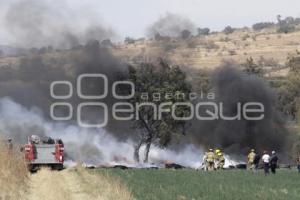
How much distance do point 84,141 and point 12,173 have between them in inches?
1913

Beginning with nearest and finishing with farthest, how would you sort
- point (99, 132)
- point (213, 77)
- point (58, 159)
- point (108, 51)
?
point (58, 159) → point (99, 132) → point (108, 51) → point (213, 77)

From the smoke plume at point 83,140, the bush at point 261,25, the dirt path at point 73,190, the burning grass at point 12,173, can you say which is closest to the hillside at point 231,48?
the bush at point 261,25

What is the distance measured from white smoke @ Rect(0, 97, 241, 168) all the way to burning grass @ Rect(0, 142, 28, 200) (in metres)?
29.7

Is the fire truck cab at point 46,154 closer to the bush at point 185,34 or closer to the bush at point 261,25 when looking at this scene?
the bush at point 185,34

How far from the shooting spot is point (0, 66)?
310 ft

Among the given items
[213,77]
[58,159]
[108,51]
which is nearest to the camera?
[58,159]

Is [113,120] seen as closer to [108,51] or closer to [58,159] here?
[108,51]

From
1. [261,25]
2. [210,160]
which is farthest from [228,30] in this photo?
[210,160]

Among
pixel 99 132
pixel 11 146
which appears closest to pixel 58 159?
pixel 11 146

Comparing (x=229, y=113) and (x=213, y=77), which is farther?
(x=213, y=77)

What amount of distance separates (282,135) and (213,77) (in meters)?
11.9

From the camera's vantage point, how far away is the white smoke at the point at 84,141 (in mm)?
64188

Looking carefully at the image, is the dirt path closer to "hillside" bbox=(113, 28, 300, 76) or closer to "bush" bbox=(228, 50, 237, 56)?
"hillside" bbox=(113, 28, 300, 76)

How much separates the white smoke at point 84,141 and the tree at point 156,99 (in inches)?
84.0
